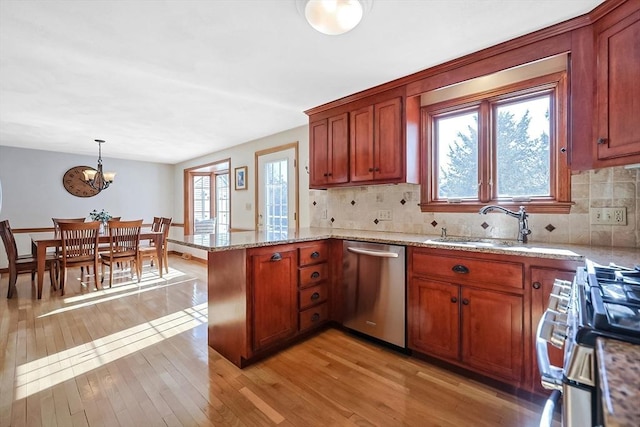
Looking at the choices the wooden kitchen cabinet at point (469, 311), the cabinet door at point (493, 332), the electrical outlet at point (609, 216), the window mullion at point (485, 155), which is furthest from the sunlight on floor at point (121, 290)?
the electrical outlet at point (609, 216)

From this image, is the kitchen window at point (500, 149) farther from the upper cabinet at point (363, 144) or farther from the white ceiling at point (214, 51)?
the white ceiling at point (214, 51)

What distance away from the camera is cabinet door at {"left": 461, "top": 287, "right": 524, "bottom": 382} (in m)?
1.70

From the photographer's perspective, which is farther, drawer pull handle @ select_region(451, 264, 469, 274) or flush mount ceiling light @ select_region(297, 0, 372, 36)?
drawer pull handle @ select_region(451, 264, 469, 274)

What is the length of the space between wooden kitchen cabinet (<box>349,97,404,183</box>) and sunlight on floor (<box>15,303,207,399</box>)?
220cm

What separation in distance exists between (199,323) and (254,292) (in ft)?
3.76

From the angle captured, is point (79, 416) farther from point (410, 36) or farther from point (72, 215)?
point (72, 215)

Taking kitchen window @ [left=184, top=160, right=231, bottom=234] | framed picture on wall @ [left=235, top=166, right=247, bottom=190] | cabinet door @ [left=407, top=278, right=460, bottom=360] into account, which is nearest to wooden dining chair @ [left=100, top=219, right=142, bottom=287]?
framed picture on wall @ [left=235, top=166, right=247, bottom=190]

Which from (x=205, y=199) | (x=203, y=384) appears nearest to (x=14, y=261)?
(x=205, y=199)

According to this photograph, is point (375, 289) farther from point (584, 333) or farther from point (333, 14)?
point (333, 14)

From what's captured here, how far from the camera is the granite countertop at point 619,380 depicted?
0.35m

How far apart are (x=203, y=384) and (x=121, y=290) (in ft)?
9.27

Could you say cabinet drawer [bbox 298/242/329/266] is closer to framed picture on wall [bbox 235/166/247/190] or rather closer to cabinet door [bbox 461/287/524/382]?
cabinet door [bbox 461/287/524/382]

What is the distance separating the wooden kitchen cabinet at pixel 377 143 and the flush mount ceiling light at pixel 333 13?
104cm

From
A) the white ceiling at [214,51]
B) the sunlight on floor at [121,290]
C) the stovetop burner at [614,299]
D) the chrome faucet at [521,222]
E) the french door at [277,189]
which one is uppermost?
the white ceiling at [214,51]
